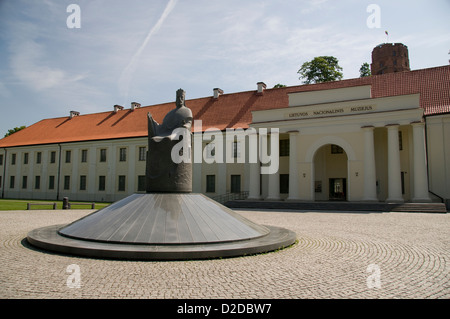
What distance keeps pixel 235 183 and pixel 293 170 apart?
22.8ft

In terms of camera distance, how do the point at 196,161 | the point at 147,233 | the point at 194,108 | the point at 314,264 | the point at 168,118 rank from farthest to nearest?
the point at 194,108
the point at 196,161
the point at 168,118
the point at 147,233
the point at 314,264

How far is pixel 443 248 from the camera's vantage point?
30.1 feet

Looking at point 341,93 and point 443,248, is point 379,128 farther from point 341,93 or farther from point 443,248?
point 443,248

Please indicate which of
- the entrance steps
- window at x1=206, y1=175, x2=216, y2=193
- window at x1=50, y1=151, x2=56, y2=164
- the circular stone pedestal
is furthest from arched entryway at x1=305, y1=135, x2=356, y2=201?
window at x1=50, y1=151, x2=56, y2=164

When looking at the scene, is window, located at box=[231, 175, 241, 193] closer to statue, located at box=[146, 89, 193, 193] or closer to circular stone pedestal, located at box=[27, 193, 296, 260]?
statue, located at box=[146, 89, 193, 193]

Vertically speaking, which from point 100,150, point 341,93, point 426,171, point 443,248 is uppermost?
point 341,93

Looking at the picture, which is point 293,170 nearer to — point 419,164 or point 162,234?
point 419,164

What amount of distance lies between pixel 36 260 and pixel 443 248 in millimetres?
9795

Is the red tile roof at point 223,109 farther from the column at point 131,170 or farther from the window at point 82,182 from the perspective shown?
the window at point 82,182

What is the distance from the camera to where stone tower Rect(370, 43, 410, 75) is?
68.5 metres

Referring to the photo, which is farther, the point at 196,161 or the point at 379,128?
the point at 196,161
